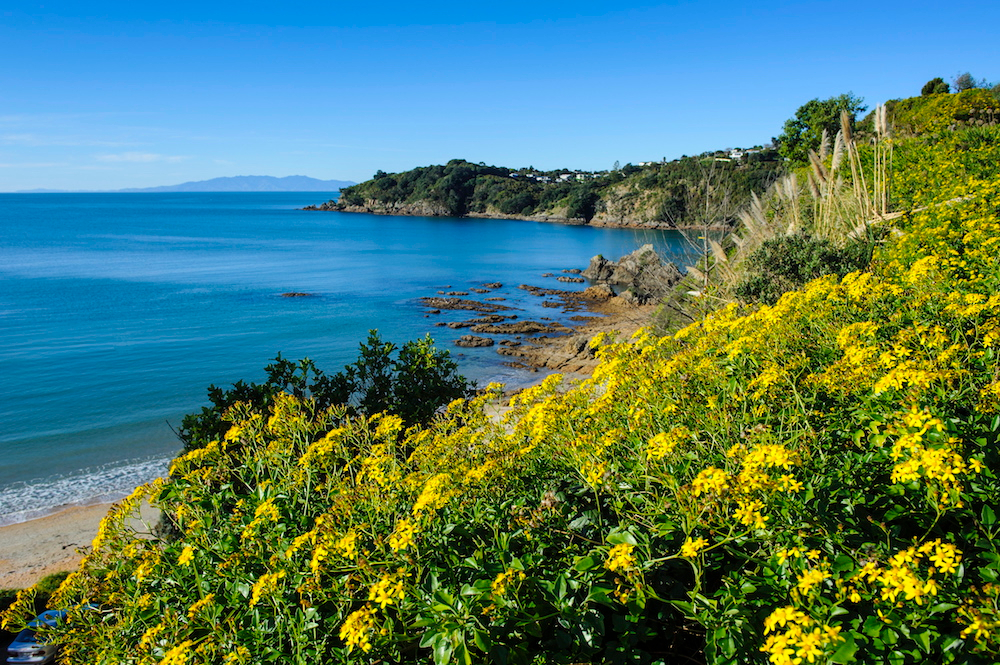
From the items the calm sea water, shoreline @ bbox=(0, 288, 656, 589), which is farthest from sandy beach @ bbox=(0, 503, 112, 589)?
the calm sea water

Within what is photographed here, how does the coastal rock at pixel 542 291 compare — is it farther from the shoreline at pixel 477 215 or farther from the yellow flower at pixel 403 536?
the shoreline at pixel 477 215

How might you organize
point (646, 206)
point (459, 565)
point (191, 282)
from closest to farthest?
point (459, 565) → point (191, 282) → point (646, 206)

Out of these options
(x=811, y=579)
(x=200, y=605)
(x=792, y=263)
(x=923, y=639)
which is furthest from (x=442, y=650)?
(x=792, y=263)

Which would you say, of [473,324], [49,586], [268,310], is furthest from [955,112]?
[268,310]

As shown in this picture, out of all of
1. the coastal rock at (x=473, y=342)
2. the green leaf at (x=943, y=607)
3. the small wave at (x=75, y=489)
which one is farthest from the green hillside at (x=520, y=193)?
the green leaf at (x=943, y=607)

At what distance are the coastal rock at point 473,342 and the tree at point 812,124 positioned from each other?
2393cm

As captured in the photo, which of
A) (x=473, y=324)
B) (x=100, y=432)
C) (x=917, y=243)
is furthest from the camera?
(x=473, y=324)

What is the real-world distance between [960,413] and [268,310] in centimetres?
3828

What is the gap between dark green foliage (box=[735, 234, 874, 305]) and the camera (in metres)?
9.82

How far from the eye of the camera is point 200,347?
28.4m

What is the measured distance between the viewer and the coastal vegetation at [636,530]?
1.96m

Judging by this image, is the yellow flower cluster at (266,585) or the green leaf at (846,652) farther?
the yellow flower cluster at (266,585)

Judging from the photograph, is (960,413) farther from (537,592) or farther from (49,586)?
(49,586)

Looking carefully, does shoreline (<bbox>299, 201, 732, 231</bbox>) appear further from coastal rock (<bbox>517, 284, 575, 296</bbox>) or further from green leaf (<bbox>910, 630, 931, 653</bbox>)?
green leaf (<bbox>910, 630, 931, 653</bbox>)
